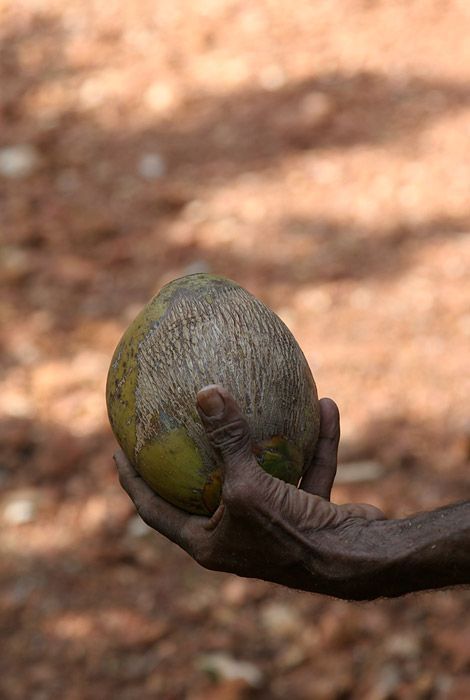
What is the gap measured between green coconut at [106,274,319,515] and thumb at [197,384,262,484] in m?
0.12

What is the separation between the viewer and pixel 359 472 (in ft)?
12.8

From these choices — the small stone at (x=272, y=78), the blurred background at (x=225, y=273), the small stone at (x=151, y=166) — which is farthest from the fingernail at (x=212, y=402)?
the small stone at (x=272, y=78)

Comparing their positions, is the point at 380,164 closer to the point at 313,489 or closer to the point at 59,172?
the point at 59,172

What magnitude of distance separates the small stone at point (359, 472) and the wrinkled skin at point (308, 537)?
181 centimetres

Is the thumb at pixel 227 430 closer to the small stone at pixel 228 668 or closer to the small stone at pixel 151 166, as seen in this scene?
the small stone at pixel 228 668

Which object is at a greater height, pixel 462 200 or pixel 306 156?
pixel 306 156

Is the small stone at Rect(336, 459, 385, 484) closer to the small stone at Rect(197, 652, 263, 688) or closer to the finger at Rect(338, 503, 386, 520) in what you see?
the small stone at Rect(197, 652, 263, 688)

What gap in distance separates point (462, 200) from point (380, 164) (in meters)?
0.46

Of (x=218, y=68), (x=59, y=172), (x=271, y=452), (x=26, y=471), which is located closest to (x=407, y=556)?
(x=271, y=452)

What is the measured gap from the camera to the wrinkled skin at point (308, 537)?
1945 millimetres

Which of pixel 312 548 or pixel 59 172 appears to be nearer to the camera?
pixel 312 548

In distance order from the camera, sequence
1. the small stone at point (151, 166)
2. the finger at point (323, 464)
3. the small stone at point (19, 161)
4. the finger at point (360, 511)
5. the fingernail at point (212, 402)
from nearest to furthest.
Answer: the fingernail at point (212, 402)
the finger at point (360, 511)
the finger at point (323, 464)
the small stone at point (151, 166)
the small stone at point (19, 161)

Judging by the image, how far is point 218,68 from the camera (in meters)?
5.92

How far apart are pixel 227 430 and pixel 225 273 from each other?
293cm
